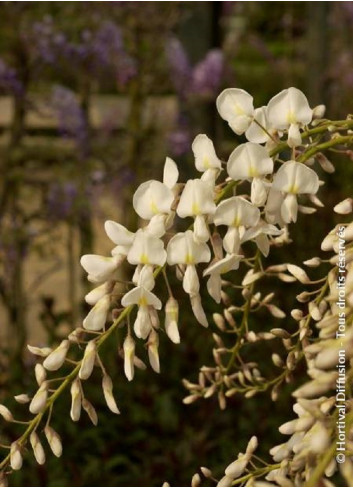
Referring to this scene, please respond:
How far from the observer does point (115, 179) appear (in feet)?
12.5

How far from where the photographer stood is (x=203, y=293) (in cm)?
322

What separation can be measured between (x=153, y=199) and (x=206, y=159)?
6 cm

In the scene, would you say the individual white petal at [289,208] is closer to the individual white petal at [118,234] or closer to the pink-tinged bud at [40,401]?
the individual white petal at [118,234]

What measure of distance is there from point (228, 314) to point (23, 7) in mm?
2461

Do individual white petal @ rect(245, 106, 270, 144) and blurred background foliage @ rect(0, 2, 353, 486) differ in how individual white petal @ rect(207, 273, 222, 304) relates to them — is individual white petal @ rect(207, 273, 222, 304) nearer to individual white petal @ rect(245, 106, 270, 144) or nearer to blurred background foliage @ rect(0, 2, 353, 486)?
individual white petal @ rect(245, 106, 270, 144)

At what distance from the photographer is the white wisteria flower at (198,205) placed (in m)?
0.76

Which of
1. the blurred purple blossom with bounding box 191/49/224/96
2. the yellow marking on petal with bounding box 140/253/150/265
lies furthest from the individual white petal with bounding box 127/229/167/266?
the blurred purple blossom with bounding box 191/49/224/96

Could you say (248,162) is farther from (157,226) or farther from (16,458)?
(16,458)

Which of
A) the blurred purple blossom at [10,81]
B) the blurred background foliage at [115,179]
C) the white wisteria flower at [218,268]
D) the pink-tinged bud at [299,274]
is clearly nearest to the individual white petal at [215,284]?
the white wisteria flower at [218,268]

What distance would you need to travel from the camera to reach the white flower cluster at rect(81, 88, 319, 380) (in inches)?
30.1

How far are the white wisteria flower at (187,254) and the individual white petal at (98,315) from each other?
6 cm

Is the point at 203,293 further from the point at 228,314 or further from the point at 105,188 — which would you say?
the point at 228,314

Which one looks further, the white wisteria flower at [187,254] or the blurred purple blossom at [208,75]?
the blurred purple blossom at [208,75]

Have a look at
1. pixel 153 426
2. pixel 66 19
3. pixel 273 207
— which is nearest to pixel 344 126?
pixel 273 207
